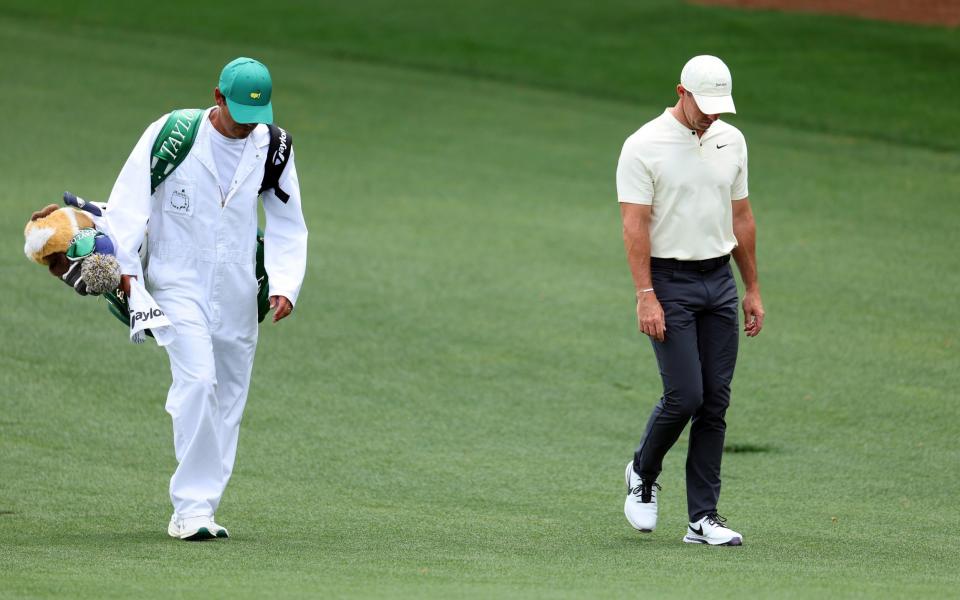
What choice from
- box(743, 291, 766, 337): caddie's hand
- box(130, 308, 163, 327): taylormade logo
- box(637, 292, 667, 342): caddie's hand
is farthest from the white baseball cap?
box(130, 308, 163, 327): taylormade logo

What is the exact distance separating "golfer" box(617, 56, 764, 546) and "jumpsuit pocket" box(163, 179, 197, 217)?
1.85m

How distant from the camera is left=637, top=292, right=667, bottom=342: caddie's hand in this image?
6520 mm

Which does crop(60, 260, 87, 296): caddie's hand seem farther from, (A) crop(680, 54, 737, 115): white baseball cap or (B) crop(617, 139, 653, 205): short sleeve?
(A) crop(680, 54, 737, 115): white baseball cap

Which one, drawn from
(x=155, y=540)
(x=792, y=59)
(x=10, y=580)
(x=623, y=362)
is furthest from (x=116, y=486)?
(x=792, y=59)

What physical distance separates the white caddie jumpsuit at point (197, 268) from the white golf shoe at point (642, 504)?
5.94 ft

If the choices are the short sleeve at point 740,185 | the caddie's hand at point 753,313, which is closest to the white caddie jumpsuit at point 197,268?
the short sleeve at point 740,185

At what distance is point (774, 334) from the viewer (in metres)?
11.1

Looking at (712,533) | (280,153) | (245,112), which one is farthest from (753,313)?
(245,112)

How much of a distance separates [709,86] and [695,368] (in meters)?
1.23

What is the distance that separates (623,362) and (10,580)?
19.1 ft

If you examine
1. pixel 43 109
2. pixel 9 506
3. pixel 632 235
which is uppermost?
pixel 43 109

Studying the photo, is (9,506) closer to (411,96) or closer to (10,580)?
(10,580)

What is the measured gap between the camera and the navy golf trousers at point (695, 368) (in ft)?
21.6

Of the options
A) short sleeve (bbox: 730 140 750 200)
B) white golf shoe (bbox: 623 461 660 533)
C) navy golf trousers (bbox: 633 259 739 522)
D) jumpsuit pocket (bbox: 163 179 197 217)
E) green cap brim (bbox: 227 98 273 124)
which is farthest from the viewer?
white golf shoe (bbox: 623 461 660 533)
